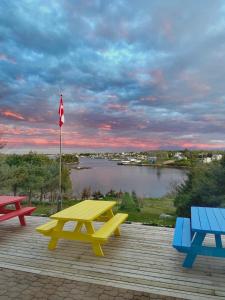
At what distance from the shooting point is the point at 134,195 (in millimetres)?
27766

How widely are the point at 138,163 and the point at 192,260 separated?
268 feet

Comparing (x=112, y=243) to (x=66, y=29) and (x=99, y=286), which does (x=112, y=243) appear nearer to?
(x=99, y=286)

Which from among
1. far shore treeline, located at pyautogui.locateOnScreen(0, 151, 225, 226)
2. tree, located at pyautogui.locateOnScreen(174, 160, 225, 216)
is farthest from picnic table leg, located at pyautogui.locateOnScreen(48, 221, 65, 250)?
tree, located at pyautogui.locateOnScreen(174, 160, 225, 216)

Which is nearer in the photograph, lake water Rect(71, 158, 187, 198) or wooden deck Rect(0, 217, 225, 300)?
wooden deck Rect(0, 217, 225, 300)

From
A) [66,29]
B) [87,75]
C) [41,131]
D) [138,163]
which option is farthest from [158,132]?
[138,163]

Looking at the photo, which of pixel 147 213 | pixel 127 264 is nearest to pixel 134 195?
pixel 147 213

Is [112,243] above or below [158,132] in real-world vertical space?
below

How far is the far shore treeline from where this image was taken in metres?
14.3

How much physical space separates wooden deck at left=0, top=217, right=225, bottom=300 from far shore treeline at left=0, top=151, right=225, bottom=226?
1788mm

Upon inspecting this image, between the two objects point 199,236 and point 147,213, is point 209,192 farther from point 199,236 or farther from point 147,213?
point 199,236

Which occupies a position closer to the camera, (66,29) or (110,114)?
(66,29)

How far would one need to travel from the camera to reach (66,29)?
33.2ft

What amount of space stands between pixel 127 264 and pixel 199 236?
1272mm

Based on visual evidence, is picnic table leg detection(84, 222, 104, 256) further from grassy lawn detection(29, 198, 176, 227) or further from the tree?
the tree
